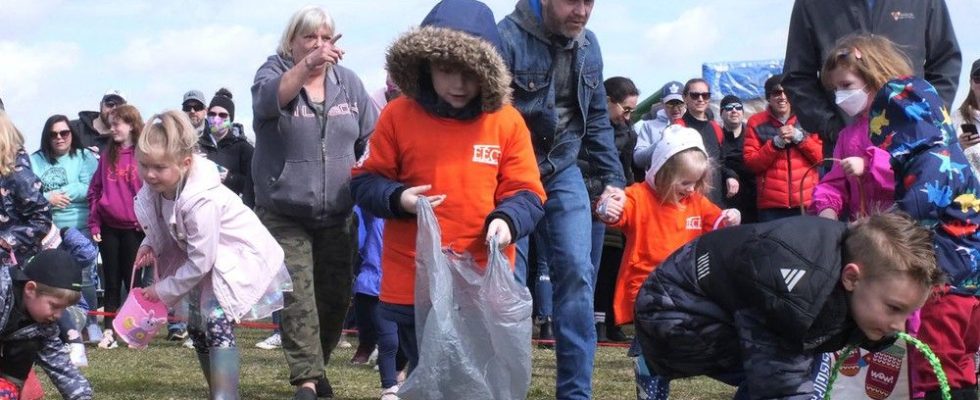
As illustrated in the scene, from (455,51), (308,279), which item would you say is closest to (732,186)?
(308,279)

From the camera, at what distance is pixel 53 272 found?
19.4ft

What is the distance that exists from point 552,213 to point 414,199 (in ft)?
2.88

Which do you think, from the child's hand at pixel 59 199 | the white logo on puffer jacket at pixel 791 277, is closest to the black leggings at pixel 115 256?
the child's hand at pixel 59 199

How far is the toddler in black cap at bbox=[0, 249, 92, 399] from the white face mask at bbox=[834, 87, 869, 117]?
3.25 metres

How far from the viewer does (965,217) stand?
5137 millimetres

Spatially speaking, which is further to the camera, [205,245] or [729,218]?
[729,218]

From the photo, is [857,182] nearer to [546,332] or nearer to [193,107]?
[546,332]

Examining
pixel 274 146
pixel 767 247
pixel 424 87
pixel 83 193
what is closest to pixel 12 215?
pixel 274 146

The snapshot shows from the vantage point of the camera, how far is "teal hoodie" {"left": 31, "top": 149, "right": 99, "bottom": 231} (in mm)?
11430

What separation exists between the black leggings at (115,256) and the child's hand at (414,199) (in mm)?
6472

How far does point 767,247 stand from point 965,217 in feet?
4.78

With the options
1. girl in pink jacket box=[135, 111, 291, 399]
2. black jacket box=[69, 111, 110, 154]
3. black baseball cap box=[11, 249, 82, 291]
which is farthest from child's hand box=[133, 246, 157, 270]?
black jacket box=[69, 111, 110, 154]

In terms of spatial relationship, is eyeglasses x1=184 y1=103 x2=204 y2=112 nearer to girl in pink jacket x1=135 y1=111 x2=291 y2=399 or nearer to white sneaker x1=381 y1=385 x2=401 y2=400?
white sneaker x1=381 y1=385 x2=401 y2=400

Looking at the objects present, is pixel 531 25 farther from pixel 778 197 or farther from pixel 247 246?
pixel 778 197
